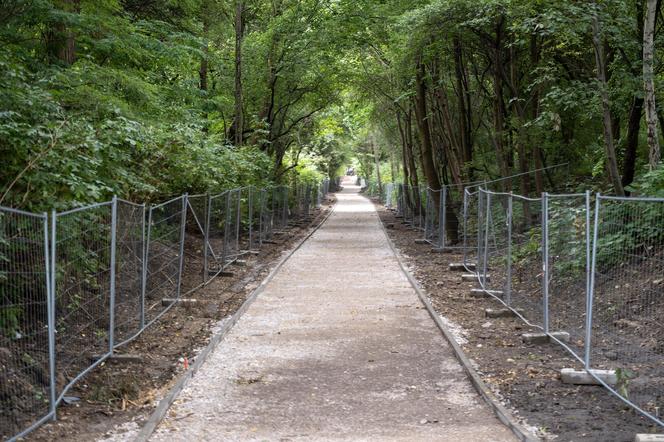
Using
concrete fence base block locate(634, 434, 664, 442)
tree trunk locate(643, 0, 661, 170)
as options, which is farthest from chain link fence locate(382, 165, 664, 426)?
tree trunk locate(643, 0, 661, 170)

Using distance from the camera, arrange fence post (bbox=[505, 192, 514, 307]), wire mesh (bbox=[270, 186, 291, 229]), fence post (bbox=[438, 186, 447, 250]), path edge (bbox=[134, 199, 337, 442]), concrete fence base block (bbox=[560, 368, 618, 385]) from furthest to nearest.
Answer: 1. wire mesh (bbox=[270, 186, 291, 229])
2. fence post (bbox=[438, 186, 447, 250])
3. fence post (bbox=[505, 192, 514, 307])
4. concrete fence base block (bbox=[560, 368, 618, 385])
5. path edge (bbox=[134, 199, 337, 442])

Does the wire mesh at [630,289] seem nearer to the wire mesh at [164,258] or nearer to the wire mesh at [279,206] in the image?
the wire mesh at [164,258]

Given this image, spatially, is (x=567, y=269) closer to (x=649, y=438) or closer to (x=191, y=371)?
(x=649, y=438)

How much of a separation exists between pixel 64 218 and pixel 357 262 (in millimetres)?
12436

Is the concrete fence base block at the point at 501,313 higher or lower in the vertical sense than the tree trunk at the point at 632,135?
lower

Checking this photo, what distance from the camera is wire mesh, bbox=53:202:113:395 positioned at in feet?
23.9

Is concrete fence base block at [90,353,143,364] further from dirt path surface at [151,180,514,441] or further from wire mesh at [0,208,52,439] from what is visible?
wire mesh at [0,208,52,439]

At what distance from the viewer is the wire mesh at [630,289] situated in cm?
819

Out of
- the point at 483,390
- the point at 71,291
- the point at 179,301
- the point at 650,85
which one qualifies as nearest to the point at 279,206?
the point at 179,301

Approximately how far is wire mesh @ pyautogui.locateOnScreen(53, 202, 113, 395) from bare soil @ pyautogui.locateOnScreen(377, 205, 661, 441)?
14.4 ft

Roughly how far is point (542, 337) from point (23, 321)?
621 cm

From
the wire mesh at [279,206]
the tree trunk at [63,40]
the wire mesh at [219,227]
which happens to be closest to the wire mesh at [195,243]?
the wire mesh at [219,227]

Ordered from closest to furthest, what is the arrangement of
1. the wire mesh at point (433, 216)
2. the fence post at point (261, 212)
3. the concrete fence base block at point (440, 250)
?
the concrete fence base block at point (440, 250), the fence post at point (261, 212), the wire mesh at point (433, 216)

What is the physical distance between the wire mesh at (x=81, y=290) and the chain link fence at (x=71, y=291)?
0.01 m
